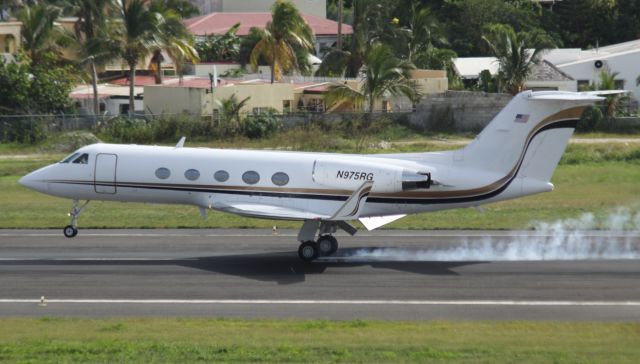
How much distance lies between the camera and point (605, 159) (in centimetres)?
4659

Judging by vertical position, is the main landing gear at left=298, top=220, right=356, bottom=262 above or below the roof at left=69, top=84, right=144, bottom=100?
below

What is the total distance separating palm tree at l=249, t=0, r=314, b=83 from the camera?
2564 inches

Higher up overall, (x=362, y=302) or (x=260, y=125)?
(x=260, y=125)

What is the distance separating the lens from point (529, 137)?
80.3 ft

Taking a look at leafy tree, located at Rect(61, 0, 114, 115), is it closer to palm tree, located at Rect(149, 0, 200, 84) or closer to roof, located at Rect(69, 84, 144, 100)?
roof, located at Rect(69, 84, 144, 100)

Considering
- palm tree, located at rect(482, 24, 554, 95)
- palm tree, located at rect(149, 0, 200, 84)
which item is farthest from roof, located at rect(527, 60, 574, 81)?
palm tree, located at rect(149, 0, 200, 84)

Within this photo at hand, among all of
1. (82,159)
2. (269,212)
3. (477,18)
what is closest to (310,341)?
(269,212)

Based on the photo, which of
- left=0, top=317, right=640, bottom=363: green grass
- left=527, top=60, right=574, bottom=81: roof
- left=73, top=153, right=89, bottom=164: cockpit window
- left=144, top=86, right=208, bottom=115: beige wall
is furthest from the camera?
left=527, top=60, right=574, bottom=81: roof

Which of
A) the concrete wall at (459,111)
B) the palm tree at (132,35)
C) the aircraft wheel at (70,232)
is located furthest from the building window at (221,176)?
the concrete wall at (459,111)

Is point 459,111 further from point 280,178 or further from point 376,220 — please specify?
point 280,178

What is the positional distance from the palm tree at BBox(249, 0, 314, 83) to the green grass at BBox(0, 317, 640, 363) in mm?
47713

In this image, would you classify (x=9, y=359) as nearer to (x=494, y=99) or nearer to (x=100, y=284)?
(x=100, y=284)

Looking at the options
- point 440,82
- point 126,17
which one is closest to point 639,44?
point 440,82

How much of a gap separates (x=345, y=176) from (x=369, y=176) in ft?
1.99
